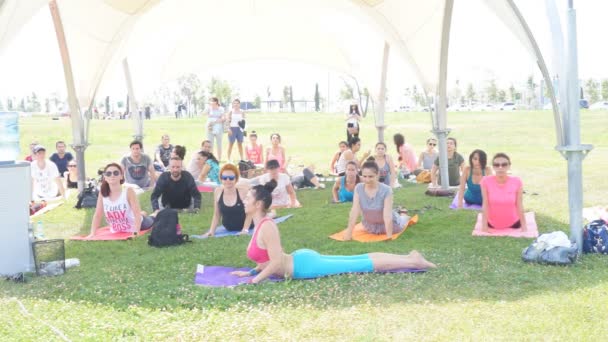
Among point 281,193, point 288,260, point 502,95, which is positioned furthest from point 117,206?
point 502,95

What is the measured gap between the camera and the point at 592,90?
7038 centimetres

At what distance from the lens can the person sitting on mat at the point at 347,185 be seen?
10637 millimetres

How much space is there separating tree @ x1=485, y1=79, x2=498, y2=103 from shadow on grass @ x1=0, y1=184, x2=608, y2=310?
76.8 m

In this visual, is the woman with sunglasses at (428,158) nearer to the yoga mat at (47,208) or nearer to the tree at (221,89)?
the yoga mat at (47,208)

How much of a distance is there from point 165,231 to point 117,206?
1.09 metres

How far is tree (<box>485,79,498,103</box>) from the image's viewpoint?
82.1 m

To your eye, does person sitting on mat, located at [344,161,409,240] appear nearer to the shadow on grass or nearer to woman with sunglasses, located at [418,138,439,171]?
the shadow on grass

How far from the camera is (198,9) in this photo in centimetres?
1728

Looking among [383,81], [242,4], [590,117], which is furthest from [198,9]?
[590,117]

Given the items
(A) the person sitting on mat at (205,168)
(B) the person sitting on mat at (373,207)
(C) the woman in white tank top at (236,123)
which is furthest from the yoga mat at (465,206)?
(C) the woman in white tank top at (236,123)

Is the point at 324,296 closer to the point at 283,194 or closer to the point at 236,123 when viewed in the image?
the point at 283,194

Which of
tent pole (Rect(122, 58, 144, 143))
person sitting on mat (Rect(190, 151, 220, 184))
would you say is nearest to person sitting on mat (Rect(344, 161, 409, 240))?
person sitting on mat (Rect(190, 151, 220, 184))

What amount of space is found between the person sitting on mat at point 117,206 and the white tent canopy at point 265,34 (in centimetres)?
207

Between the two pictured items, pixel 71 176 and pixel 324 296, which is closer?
pixel 324 296
